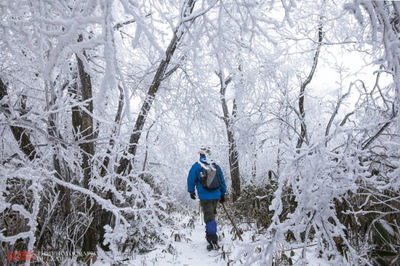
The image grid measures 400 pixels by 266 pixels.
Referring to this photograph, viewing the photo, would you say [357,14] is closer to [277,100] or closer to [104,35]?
[104,35]

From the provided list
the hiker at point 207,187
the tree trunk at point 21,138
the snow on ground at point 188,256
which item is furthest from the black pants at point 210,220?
the tree trunk at point 21,138

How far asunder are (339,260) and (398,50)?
1183 millimetres

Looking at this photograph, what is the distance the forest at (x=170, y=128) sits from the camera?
1484mm

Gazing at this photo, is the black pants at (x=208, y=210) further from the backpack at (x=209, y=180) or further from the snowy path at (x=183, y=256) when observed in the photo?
the snowy path at (x=183, y=256)

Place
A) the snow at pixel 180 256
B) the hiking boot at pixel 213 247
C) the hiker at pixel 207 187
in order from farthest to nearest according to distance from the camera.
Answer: the hiker at pixel 207 187
the hiking boot at pixel 213 247
the snow at pixel 180 256

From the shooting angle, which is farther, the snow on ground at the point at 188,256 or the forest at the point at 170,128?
the snow on ground at the point at 188,256

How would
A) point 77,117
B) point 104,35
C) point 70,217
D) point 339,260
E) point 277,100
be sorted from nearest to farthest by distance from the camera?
point 104,35 < point 339,260 < point 70,217 < point 77,117 < point 277,100

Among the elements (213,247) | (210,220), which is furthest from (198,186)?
(213,247)

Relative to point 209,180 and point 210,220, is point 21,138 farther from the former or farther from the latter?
→ point 210,220

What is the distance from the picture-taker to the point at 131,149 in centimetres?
397

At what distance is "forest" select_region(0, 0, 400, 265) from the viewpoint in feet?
4.87

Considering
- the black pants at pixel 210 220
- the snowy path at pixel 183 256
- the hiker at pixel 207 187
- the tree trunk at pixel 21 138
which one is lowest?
the snowy path at pixel 183 256

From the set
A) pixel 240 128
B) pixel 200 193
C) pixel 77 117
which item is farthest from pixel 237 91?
pixel 77 117

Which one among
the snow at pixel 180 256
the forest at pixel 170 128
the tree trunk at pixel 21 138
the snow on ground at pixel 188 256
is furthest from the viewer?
the snow at pixel 180 256
